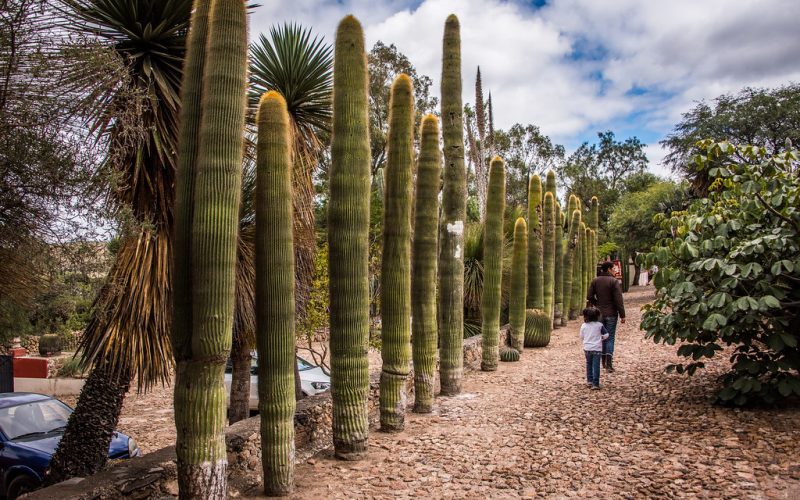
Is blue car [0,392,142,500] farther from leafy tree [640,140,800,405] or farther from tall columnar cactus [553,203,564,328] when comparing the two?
tall columnar cactus [553,203,564,328]

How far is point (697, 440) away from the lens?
5773 mm

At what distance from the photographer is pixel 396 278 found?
687 cm

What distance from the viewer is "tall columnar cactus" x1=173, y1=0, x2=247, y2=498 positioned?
420 cm

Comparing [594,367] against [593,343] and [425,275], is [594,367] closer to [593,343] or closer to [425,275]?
[593,343]

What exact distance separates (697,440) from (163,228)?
5.91 m

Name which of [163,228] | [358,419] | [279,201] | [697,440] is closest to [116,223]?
[163,228]

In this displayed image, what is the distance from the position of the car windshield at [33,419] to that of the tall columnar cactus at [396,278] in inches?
212

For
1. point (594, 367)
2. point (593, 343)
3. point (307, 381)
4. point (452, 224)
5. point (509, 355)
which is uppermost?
point (452, 224)

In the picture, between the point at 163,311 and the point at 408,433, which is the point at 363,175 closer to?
the point at 163,311

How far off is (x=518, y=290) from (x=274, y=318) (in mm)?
8880

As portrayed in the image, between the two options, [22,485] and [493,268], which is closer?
[22,485]

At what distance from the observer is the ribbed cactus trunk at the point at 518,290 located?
13062 mm

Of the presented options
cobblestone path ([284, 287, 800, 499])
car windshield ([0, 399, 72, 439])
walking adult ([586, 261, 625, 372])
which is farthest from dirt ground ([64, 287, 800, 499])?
car windshield ([0, 399, 72, 439])

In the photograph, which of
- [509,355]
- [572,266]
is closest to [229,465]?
[509,355]
